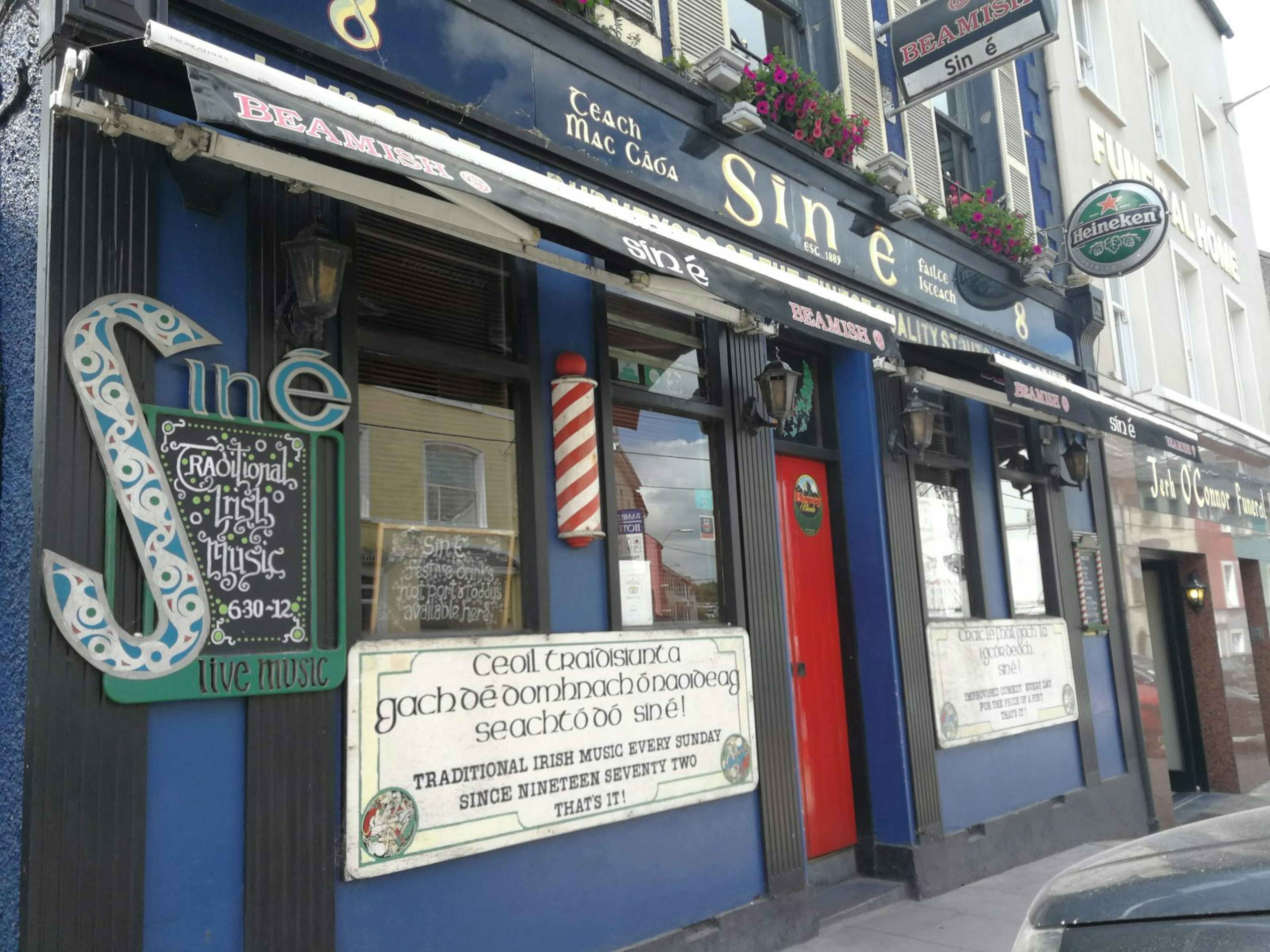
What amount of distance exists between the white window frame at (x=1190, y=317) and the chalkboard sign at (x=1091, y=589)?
4398 mm

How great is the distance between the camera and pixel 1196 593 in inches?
464

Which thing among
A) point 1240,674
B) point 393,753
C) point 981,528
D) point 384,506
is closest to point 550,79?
point 384,506

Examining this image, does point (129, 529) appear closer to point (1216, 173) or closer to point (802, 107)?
point (802, 107)

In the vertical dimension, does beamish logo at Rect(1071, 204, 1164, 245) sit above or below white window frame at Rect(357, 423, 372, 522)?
above

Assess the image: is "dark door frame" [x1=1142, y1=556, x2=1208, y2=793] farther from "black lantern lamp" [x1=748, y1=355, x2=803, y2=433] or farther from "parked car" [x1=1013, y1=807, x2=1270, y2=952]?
"parked car" [x1=1013, y1=807, x2=1270, y2=952]

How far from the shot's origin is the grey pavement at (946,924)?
558 centimetres

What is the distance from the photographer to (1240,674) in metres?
12.2

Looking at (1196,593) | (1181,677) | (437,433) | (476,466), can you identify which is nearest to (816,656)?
(476,466)

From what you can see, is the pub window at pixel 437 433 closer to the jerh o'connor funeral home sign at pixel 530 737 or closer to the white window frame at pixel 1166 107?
the jerh o'connor funeral home sign at pixel 530 737

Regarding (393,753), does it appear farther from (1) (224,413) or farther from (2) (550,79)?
(2) (550,79)

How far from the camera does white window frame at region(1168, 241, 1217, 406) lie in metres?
13.1

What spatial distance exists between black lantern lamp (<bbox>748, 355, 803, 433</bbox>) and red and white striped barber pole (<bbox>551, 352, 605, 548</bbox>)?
1.31 metres

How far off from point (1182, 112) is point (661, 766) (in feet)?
44.5

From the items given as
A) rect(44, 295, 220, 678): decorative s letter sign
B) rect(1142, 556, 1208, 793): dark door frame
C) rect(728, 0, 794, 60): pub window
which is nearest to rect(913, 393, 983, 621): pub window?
rect(728, 0, 794, 60): pub window
